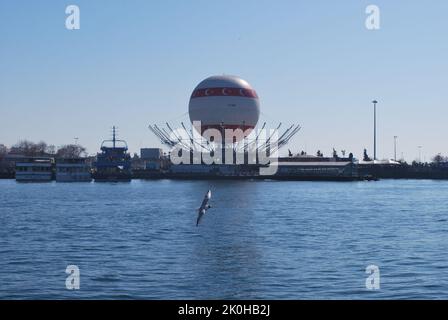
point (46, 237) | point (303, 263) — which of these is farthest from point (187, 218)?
point (303, 263)

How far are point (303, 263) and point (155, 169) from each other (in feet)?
457

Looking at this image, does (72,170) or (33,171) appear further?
(33,171)

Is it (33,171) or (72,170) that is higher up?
(72,170)

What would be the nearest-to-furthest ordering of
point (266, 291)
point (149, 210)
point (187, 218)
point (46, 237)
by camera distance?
point (266, 291)
point (46, 237)
point (187, 218)
point (149, 210)

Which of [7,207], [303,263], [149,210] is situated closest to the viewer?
[303,263]

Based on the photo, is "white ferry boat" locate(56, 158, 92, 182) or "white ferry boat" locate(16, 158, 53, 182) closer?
"white ferry boat" locate(56, 158, 92, 182)

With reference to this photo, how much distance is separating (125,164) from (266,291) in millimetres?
127224

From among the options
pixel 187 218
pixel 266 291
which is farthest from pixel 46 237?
pixel 266 291

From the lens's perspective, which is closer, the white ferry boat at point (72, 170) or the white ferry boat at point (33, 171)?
the white ferry boat at point (72, 170)

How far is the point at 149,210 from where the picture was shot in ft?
190
